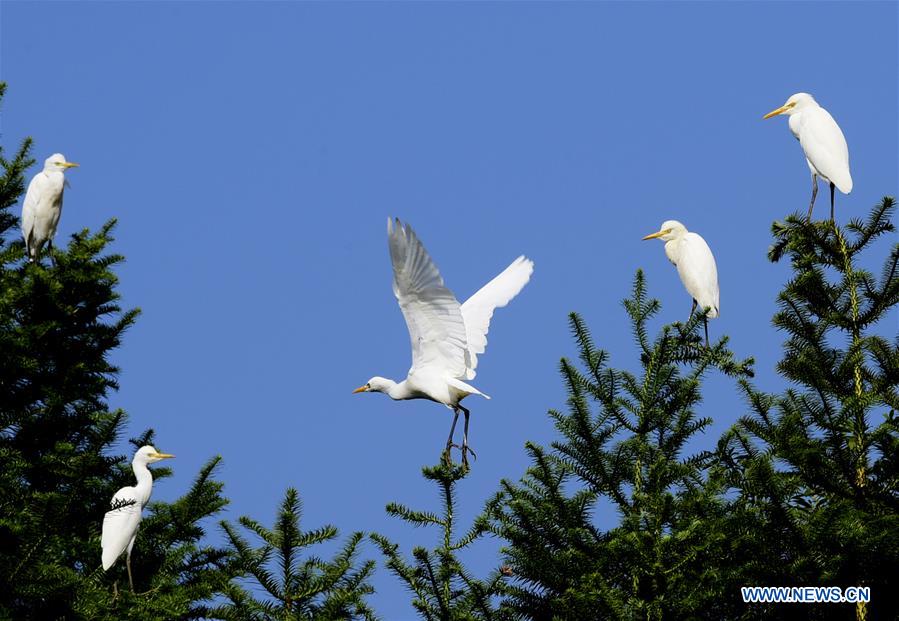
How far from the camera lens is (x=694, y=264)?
14281mm

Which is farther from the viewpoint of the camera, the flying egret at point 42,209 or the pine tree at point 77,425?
the flying egret at point 42,209

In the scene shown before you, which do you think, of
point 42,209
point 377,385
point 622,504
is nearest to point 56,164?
point 42,209

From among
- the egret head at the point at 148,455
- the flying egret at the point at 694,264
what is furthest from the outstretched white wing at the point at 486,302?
the egret head at the point at 148,455

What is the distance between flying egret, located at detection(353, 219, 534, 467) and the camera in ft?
35.1

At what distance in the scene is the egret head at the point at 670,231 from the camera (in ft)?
49.2

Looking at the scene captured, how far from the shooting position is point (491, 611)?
752 centimetres

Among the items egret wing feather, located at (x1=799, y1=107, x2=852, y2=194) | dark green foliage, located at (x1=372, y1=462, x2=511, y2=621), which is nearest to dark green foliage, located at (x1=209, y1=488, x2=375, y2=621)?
dark green foliage, located at (x1=372, y1=462, x2=511, y2=621)

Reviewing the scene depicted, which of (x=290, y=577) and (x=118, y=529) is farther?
(x=118, y=529)

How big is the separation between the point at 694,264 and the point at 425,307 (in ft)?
Answer: 13.6

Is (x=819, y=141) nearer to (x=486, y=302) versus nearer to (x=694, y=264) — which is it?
(x=694, y=264)

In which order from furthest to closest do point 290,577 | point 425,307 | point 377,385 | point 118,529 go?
1. point 377,385
2. point 425,307
3. point 118,529
4. point 290,577

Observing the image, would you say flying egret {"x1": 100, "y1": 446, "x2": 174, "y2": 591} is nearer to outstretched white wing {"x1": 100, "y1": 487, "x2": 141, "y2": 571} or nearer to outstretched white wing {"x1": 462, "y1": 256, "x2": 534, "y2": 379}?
outstretched white wing {"x1": 100, "y1": 487, "x2": 141, "y2": 571}

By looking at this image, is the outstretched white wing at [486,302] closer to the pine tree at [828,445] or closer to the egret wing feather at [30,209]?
the pine tree at [828,445]

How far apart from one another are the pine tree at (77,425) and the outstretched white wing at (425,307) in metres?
2.29
